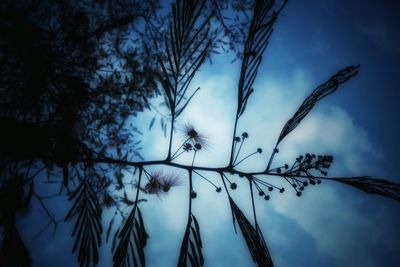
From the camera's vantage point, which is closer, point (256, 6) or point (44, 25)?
point (256, 6)

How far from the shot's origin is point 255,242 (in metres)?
1.33

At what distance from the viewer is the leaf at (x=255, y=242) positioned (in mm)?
1305

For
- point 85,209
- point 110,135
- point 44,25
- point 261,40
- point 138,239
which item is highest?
point 44,25

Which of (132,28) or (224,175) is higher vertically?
(132,28)

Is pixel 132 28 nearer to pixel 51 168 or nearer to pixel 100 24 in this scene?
pixel 100 24

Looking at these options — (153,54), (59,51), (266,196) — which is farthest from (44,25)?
(266,196)

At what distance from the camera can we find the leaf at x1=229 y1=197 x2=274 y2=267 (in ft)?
4.28

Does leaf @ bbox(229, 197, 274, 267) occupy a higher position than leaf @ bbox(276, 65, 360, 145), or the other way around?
leaf @ bbox(276, 65, 360, 145)

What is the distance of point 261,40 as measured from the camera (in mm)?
975

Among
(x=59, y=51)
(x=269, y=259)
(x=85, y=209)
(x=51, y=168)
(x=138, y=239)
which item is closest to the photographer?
(x=269, y=259)

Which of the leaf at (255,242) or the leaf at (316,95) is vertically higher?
the leaf at (316,95)

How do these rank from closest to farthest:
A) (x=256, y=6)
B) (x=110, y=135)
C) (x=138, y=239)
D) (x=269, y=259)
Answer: (x=256, y=6), (x=269, y=259), (x=138, y=239), (x=110, y=135)

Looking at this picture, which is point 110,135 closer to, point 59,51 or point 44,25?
point 59,51

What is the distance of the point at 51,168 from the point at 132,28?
311 cm
